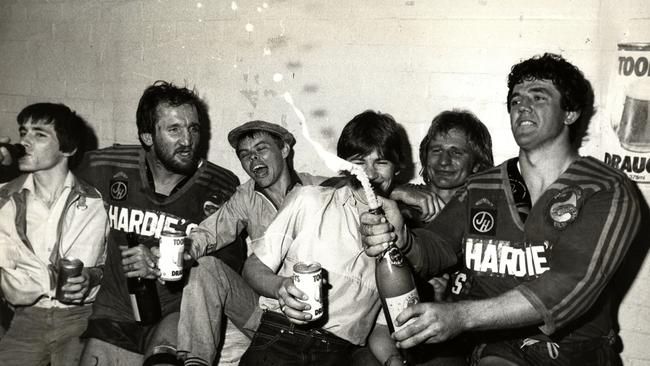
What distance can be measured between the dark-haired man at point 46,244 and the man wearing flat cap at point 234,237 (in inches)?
30.9

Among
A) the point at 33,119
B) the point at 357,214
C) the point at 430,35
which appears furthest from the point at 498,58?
the point at 33,119

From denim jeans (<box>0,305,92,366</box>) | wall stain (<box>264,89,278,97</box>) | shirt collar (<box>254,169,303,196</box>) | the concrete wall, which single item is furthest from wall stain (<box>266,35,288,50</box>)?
denim jeans (<box>0,305,92,366</box>)

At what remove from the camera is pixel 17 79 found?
17.8 feet

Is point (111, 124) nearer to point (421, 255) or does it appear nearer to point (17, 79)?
point (17, 79)

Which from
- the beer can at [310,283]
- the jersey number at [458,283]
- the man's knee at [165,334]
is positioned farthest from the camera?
the jersey number at [458,283]

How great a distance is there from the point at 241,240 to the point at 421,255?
1495 millimetres

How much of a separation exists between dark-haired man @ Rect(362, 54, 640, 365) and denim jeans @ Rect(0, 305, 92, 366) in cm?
217

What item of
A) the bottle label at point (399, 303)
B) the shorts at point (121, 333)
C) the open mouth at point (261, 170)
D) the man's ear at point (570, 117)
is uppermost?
the man's ear at point (570, 117)

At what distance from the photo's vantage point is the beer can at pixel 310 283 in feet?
8.00

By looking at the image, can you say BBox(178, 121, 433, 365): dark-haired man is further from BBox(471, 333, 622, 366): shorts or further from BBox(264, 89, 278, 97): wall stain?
BBox(471, 333, 622, 366): shorts

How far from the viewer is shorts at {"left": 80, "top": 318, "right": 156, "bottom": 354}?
3445 mm

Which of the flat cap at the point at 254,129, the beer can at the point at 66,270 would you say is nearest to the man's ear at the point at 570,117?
the flat cap at the point at 254,129

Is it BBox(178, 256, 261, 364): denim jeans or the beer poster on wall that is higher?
the beer poster on wall

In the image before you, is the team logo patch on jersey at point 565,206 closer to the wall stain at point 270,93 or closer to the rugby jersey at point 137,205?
the rugby jersey at point 137,205
